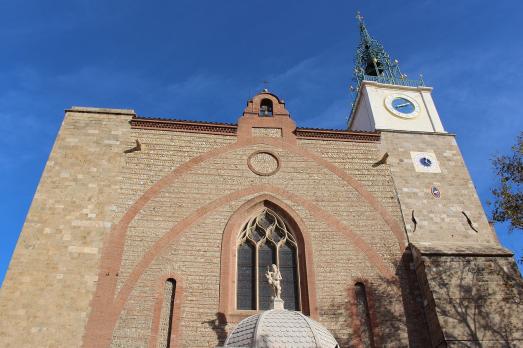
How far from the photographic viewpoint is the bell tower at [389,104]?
17.2 meters

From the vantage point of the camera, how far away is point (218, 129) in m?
15.4

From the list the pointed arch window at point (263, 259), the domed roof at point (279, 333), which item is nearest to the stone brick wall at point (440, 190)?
the pointed arch window at point (263, 259)

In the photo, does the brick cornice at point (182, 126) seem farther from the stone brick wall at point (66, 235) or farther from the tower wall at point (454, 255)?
the tower wall at point (454, 255)

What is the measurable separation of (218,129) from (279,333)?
766 cm

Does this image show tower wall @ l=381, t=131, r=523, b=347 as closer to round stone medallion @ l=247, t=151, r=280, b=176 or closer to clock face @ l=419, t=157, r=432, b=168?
clock face @ l=419, t=157, r=432, b=168

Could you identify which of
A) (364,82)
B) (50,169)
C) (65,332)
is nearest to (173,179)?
(50,169)

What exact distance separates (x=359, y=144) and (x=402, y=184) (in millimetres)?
2010

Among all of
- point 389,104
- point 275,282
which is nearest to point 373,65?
point 389,104

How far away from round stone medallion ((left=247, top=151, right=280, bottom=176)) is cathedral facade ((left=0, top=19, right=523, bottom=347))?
0.04 metres

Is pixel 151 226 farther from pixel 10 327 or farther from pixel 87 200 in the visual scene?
pixel 10 327

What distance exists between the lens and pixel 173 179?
13898 mm

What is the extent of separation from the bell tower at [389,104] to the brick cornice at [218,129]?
55.5 inches

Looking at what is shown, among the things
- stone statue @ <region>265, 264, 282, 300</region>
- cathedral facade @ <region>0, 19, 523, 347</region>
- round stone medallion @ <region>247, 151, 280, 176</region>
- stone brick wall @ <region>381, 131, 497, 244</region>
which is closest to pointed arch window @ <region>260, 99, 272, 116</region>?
cathedral facade @ <region>0, 19, 523, 347</region>

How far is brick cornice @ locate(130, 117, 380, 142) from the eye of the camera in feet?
49.8
